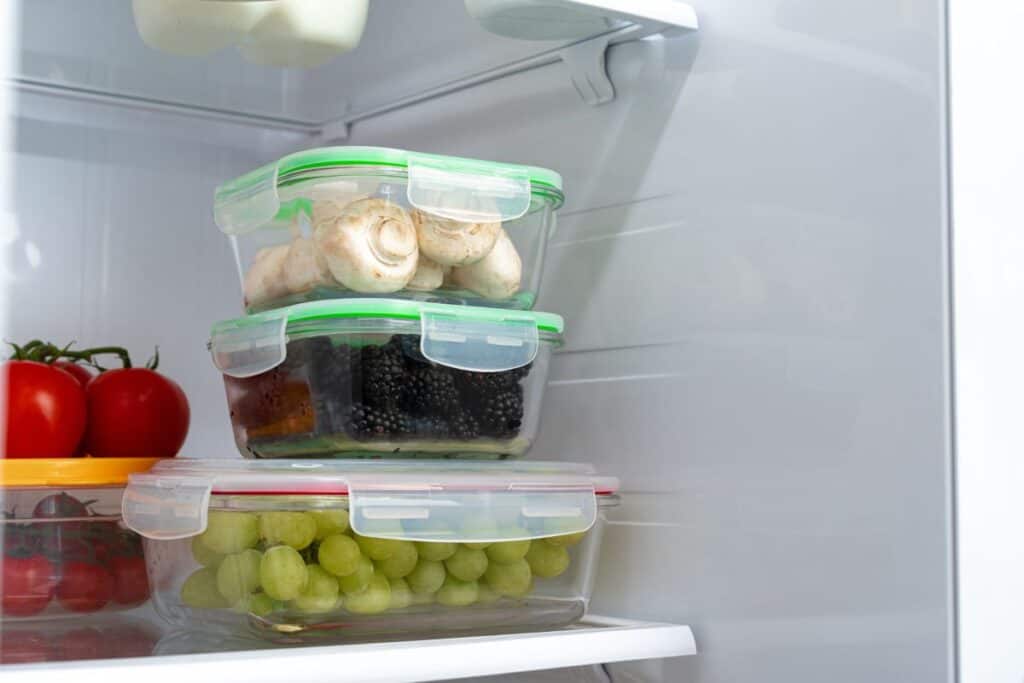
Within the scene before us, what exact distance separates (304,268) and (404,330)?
101 mm

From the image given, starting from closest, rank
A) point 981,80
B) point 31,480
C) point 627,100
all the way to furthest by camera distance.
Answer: point 981,80 < point 31,480 < point 627,100

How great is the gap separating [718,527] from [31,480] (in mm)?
584

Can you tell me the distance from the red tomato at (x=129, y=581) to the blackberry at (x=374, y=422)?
11.1 inches

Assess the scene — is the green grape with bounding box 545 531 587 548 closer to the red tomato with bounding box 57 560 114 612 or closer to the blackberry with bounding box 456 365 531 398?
the blackberry with bounding box 456 365 531 398

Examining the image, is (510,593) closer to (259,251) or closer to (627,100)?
(259,251)

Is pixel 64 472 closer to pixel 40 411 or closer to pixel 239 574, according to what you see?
pixel 40 411

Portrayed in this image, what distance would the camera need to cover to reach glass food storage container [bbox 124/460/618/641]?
1017 mm

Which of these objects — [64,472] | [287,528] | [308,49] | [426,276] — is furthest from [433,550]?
[308,49]

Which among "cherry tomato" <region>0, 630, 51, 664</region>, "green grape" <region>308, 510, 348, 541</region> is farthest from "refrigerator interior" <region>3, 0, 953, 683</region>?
"cherry tomato" <region>0, 630, 51, 664</region>

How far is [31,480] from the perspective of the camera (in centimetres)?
112

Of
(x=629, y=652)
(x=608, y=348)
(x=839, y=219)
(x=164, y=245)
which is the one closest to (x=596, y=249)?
(x=608, y=348)

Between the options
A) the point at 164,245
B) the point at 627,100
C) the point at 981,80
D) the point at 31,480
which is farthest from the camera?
the point at 164,245

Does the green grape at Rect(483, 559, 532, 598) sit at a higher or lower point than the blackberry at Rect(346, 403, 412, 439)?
lower

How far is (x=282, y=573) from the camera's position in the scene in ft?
3.27
